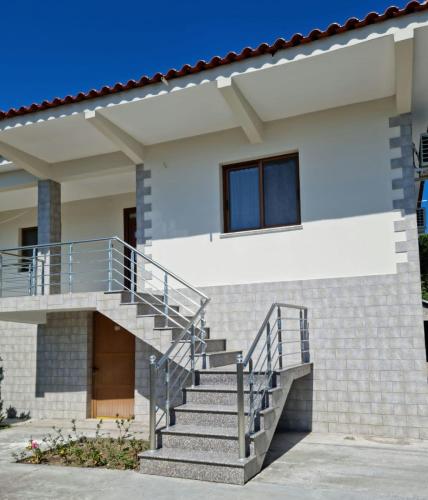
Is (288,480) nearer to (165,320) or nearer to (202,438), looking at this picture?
(202,438)

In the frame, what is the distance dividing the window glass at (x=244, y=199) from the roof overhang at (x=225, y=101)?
605 mm

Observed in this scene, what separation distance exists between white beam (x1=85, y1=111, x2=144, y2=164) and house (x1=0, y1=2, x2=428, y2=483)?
1.3 inches

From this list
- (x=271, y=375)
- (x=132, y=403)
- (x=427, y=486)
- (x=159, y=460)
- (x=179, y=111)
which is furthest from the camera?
(x=132, y=403)

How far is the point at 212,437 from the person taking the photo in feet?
17.6

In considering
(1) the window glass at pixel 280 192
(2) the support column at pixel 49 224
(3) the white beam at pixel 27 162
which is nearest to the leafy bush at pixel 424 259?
(1) the window glass at pixel 280 192

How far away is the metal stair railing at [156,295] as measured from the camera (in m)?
6.38

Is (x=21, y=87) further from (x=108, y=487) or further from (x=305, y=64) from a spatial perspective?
(x=108, y=487)

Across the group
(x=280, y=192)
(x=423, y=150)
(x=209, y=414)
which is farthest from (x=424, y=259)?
(x=209, y=414)

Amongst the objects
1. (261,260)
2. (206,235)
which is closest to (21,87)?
(206,235)

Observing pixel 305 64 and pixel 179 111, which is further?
pixel 179 111

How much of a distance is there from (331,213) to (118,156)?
415 centimetres

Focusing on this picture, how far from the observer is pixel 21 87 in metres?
11.8

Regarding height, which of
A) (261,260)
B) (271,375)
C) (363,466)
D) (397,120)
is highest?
(397,120)

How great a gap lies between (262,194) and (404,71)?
2.78 m
